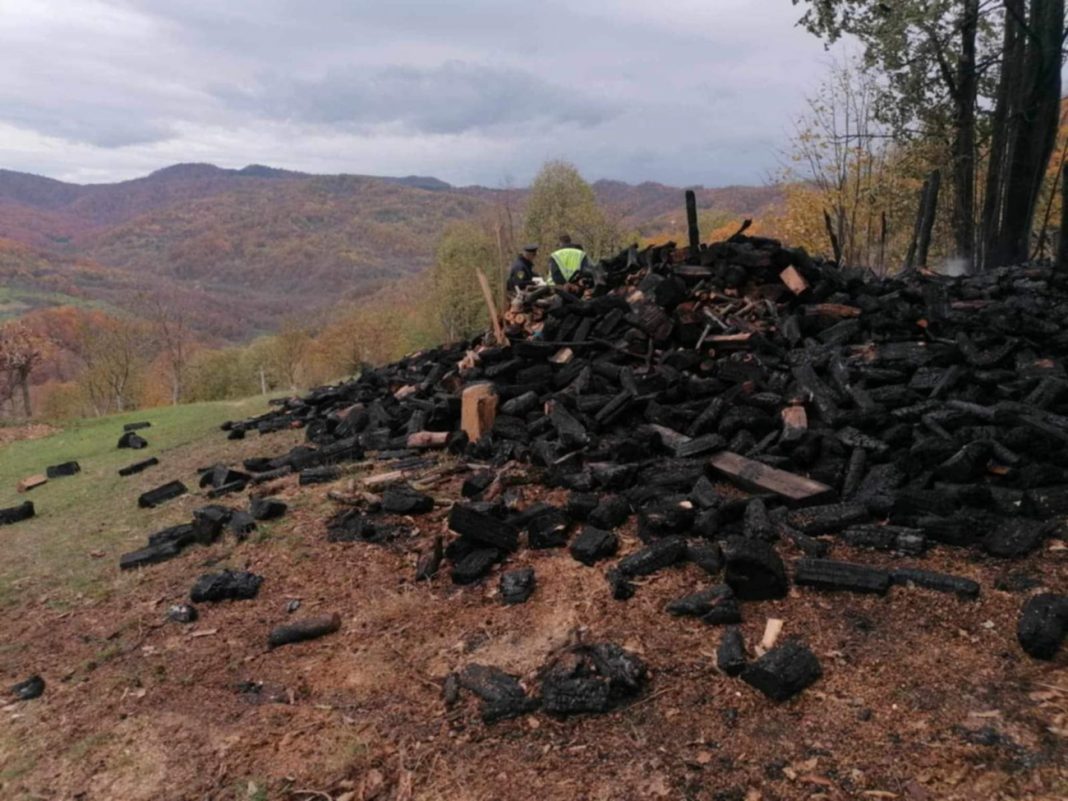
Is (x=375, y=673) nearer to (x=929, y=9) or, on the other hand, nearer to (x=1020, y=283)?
(x=1020, y=283)

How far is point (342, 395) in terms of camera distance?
435 inches

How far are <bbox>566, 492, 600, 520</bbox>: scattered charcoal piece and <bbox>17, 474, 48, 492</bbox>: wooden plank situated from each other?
28.9 ft

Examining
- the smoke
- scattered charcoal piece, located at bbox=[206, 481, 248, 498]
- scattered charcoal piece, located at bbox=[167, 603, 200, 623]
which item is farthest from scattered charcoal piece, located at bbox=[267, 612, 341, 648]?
the smoke

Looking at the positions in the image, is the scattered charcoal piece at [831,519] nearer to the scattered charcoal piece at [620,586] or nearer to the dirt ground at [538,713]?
the dirt ground at [538,713]

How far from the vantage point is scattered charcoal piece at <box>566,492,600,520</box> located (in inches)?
190

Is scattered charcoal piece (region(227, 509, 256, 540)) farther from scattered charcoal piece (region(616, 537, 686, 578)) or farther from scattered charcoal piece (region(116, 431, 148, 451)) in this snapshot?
scattered charcoal piece (region(116, 431, 148, 451))

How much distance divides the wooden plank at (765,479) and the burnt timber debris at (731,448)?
1 centimetres

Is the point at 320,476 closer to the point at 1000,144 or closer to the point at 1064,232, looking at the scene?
the point at 1064,232

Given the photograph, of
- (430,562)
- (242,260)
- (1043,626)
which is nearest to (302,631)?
(430,562)

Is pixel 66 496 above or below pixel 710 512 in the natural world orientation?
below

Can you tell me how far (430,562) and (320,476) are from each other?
2875mm

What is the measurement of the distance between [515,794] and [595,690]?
1.99 ft

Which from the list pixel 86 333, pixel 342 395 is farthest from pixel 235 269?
pixel 342 395

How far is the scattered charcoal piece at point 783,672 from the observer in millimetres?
2953
